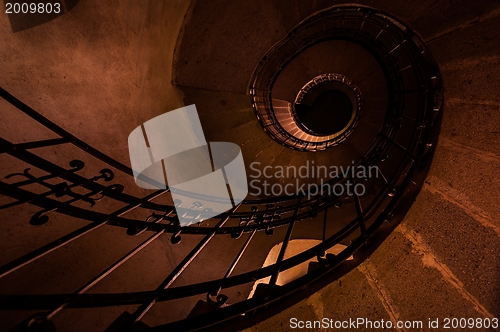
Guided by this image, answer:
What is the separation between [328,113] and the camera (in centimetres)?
678

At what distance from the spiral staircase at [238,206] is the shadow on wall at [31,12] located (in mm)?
89

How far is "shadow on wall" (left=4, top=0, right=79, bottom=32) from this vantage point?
226cm

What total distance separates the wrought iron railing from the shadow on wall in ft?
3.06

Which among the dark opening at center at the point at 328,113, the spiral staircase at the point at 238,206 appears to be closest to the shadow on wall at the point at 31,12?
the spiral staircase at the point at 238,206

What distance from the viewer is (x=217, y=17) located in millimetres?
3820

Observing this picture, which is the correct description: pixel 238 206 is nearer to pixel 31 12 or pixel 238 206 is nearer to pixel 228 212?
pixel 228 212

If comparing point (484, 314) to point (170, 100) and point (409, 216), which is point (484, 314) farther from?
point (170, 100)

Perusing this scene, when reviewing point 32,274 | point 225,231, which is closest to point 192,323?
point 225,231

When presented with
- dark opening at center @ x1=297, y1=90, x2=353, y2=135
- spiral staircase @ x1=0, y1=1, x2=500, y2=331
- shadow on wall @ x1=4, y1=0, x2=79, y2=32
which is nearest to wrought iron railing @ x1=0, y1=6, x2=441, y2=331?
spiral staircase @ x1=0, y1=1, x2=500, y2=331

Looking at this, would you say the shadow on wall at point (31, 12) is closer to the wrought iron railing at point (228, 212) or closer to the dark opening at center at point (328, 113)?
the wrought iron railing at point (228, 212)

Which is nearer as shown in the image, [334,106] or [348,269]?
[348,269]

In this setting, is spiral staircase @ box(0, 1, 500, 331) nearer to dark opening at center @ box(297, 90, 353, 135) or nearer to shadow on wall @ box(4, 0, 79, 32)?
shadow on wall @ box(4, 0, 79, 32)

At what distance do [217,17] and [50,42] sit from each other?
2.21m

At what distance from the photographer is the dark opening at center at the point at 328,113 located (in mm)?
6453
